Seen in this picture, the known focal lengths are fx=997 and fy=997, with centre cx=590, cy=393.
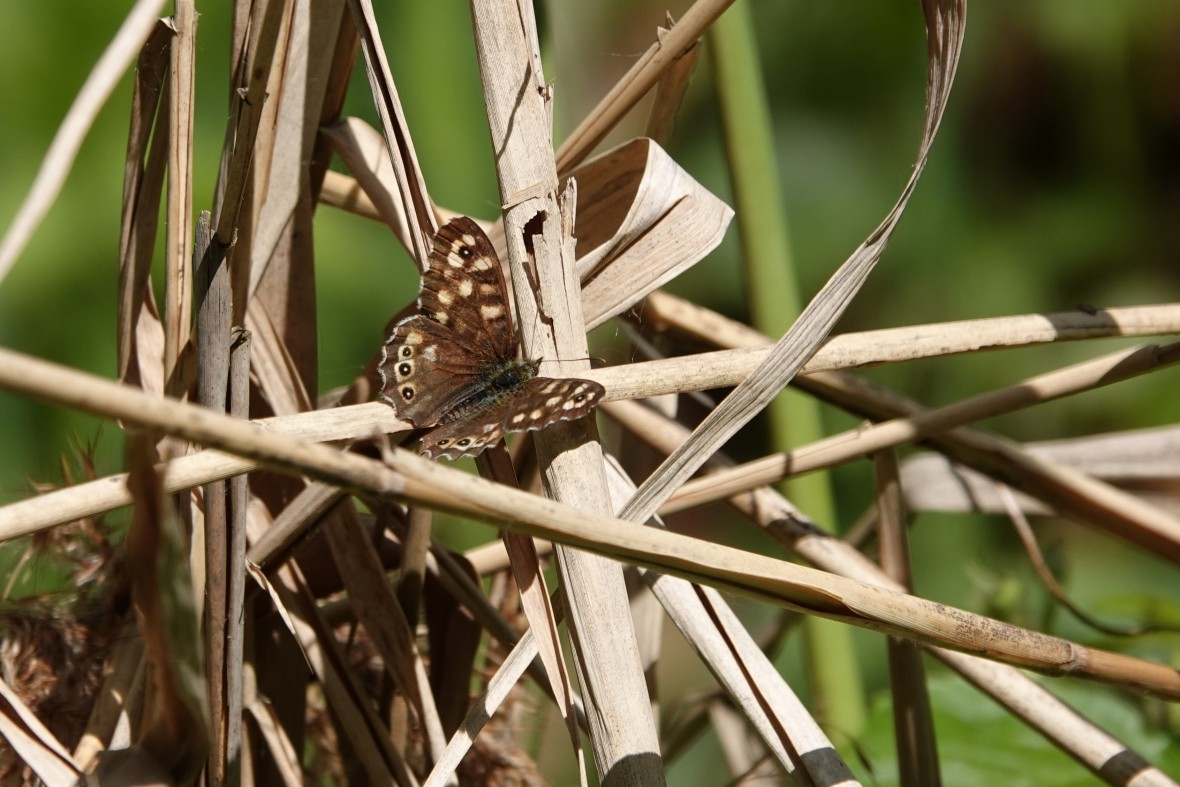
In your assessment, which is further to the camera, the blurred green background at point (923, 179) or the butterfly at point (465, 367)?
the blurred green background at point (923, 179)

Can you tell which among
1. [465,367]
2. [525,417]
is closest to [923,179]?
[465,367]

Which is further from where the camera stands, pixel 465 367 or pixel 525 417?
pixel 465 367

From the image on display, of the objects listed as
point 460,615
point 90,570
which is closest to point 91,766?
point 90,570

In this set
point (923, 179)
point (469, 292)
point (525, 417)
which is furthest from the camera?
point (923, 179)

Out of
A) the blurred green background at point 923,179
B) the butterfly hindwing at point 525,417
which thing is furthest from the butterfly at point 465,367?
the blurred green background at point 923,179

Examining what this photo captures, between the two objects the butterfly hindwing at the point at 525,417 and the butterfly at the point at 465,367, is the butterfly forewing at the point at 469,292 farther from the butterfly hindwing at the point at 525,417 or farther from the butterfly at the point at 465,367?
the butterfly hindwing at the point at 525,417

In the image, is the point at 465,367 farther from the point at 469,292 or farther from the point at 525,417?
the point at 525,417
